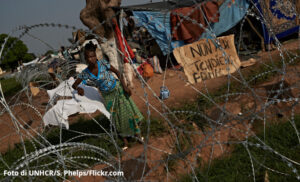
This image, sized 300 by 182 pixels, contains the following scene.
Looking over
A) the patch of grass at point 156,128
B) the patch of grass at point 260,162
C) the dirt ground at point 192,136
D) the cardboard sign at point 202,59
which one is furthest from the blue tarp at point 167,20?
the patch of grass at point 260,162

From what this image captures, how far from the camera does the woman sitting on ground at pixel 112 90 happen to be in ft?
10.5

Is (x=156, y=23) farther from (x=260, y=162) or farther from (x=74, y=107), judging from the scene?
(x=260, y=162)

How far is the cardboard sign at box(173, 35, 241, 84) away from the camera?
277 cm

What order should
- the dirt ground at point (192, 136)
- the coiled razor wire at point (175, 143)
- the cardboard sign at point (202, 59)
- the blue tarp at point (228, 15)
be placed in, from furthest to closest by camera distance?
the blue tarp at point (228, 15) → the cardboard sign at point (202, 59) → the dirt ground at point (192, 136) → the coiled razor wire at point (175, 143)

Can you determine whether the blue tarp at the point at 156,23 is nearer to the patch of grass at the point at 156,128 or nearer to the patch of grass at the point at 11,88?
the patch of grass at the point at 156,128

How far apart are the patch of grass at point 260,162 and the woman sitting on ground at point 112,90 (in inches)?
57.1

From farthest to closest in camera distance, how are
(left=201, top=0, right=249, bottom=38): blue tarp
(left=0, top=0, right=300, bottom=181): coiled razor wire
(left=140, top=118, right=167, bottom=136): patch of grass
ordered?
(left=201, top=0, right=249, bottom=38): blue tarp → (left=140, top=118, right=167, bottom=136): patch of grass → (left=0, top=0, right=300, bottom=181): coiled razor wire

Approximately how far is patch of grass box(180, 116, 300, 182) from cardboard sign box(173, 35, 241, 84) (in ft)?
3.97

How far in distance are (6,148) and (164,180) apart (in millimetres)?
4365

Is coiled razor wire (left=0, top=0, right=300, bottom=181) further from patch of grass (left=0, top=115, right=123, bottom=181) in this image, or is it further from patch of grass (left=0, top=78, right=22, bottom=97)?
patch of grass (left=0, top=78, right=22, bottom=97)

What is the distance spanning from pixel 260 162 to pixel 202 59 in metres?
1.60

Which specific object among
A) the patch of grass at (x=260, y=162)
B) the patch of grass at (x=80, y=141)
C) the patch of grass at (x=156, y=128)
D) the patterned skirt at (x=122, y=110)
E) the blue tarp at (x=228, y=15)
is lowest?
the patch of grass at (x=80, y=141)

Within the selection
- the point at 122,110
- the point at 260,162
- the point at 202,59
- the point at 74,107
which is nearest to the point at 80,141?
the point at 74,107

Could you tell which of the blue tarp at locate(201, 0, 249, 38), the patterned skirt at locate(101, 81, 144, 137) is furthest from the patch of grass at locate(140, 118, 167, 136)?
the blue tarp at locate(201, 0, 249, 38)
